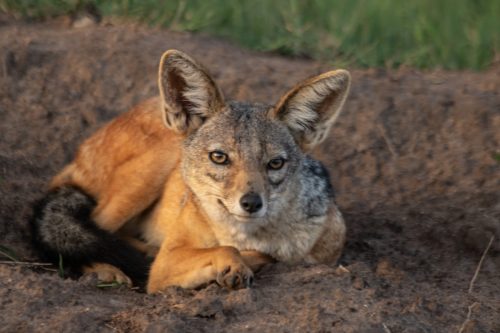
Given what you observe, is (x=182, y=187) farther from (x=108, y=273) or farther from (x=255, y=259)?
(x=255, y=259)

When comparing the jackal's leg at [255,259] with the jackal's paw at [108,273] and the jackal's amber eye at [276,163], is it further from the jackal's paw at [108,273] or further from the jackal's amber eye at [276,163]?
the jackal's paw at [108,273]

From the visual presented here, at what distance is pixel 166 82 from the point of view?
6109 mm

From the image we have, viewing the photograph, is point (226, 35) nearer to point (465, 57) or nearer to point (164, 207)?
point (465, 57)

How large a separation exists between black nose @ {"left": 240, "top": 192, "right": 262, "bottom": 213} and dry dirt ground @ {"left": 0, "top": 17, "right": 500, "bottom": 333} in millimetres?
468

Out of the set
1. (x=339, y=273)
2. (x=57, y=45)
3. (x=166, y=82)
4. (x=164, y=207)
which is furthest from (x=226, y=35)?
(x=339, y=273)

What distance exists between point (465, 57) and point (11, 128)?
4.87m

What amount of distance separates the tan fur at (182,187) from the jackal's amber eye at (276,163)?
A: 0.15 meters

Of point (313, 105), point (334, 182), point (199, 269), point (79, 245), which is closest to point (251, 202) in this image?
point (199, 269)

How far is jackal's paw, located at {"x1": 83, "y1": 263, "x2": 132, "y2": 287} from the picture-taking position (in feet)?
21.6

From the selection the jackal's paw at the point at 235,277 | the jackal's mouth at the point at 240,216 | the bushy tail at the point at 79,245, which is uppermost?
the jackal's mouth at the point at 240,216

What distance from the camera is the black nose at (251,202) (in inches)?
221

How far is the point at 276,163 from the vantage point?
600 centimetres

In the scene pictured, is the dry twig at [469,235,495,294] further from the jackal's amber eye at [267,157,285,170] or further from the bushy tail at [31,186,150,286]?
the bushy tail at [31,186,150,286]

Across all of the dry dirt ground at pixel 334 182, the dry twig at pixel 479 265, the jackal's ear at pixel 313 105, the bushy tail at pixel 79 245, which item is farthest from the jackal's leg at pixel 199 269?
the dry twig at pixel 479 265
